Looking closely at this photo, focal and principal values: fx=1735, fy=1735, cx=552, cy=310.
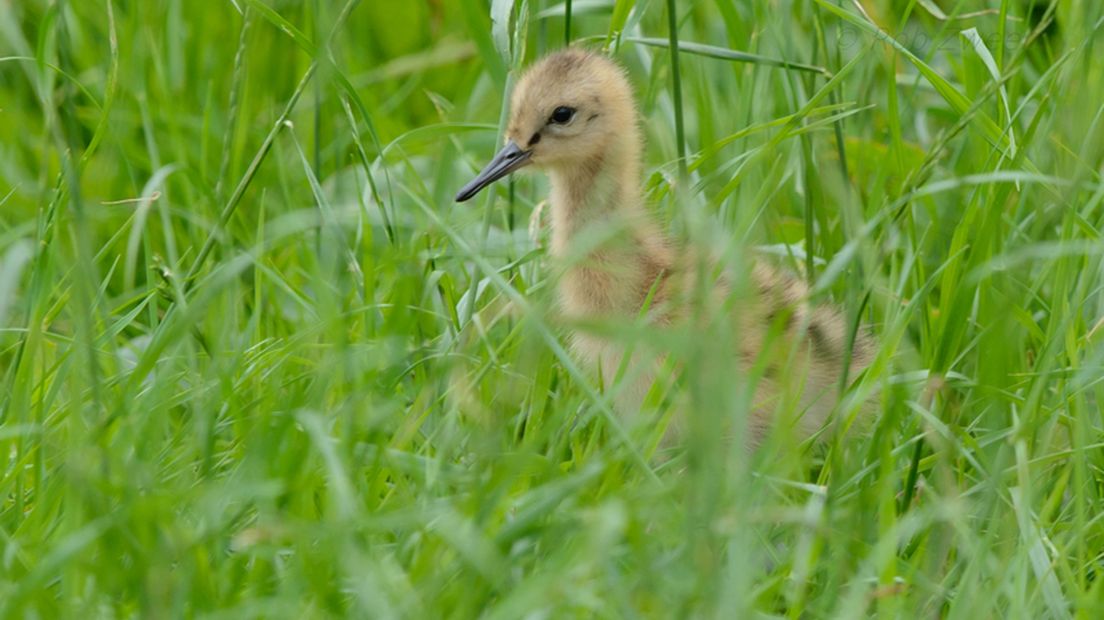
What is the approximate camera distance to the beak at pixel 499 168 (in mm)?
2969

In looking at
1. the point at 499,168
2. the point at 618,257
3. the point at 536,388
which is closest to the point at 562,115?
the point at 499,168

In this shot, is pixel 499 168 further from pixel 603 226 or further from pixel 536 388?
pixel 536 388

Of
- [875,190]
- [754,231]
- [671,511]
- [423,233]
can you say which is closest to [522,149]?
[423,233]

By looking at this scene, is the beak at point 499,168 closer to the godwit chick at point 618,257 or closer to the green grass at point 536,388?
the godwit chick at point 618,257

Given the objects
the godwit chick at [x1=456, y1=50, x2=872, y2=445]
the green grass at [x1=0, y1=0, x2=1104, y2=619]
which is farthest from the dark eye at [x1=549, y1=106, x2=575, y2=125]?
the green grass at [x1=0, y1=0, x2=1104, y2=619]

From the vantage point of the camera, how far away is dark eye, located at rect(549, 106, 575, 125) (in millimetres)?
3080

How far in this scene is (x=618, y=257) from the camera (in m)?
2.88

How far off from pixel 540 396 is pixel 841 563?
2.10 ft

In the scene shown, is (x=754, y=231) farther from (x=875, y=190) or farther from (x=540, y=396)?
(x=540, y=396)

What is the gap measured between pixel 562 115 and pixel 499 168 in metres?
0.17

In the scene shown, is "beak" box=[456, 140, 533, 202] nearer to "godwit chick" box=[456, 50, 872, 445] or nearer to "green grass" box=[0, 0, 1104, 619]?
"godwit chick" box=[456, 50, 872, 445]

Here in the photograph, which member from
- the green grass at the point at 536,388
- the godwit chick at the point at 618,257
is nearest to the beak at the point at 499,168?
the godwit chick at the point at 618,257

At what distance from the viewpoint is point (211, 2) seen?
421 centimetres

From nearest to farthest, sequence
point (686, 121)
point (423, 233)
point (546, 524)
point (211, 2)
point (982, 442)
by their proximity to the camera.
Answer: point (546, 524), point (982, 442), point (423, 233), point (686, 121), point (211, 2)
